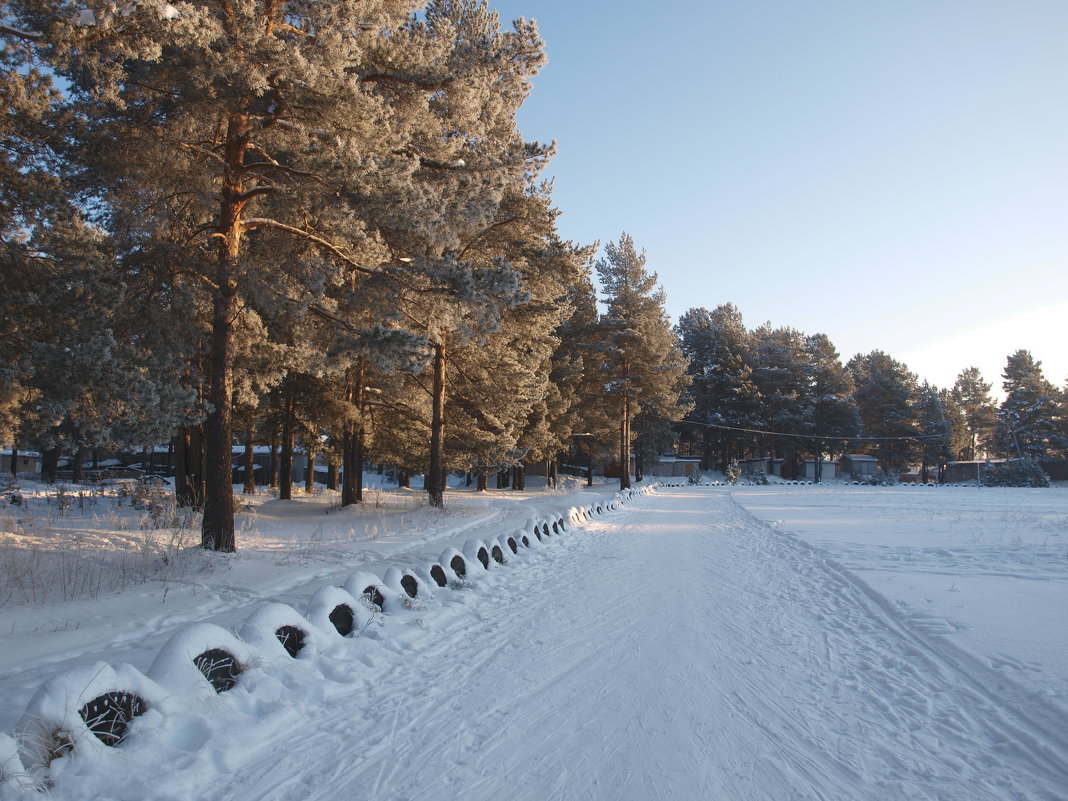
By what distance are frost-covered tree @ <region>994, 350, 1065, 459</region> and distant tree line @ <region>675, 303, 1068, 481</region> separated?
0.11 meters

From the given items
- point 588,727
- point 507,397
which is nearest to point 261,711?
point 588,727

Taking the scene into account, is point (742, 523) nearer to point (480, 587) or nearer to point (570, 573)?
point (570, 573)

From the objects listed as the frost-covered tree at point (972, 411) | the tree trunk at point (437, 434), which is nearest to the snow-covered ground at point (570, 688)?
the tree trunk at point (437, 434)

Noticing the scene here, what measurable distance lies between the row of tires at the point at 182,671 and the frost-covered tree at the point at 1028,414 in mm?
78403

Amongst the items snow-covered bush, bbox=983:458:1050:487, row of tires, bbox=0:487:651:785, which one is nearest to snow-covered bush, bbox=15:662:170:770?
row of tires, bbox=0:487:651:785

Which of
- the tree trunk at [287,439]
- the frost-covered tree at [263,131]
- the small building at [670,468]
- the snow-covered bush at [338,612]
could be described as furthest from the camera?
the small building at [670,468]

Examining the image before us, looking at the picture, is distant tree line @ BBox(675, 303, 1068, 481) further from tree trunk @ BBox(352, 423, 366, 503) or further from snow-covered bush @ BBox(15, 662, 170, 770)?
snow-covered bush @ BBox(15, 662, 170, 770)

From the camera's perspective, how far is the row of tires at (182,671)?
9.74ft

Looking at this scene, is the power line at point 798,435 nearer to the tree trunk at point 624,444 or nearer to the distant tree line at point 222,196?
the tree trunk at point 624,444

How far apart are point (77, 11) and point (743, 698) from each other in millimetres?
9907

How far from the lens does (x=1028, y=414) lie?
65.0 meters

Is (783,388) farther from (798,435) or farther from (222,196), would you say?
(222,196)

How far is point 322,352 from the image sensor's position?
12.3m

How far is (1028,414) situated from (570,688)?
3156 inches
